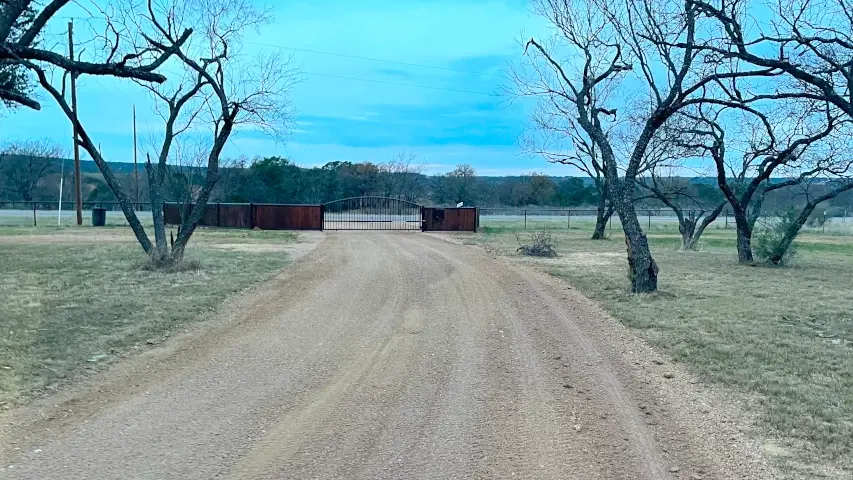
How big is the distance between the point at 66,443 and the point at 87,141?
499 inches

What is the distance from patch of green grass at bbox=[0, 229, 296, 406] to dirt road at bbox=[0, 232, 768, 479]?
64 cm

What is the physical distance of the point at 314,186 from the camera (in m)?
70.6

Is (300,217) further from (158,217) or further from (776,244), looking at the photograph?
(776,244)

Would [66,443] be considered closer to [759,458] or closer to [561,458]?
[561,458]

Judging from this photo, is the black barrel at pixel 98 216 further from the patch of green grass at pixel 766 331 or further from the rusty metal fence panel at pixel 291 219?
the patch of green grass at pixel 766 331

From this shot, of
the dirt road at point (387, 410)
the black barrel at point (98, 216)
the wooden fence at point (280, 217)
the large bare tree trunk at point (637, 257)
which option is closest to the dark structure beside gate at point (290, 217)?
the wooden fence at point (280, 217)

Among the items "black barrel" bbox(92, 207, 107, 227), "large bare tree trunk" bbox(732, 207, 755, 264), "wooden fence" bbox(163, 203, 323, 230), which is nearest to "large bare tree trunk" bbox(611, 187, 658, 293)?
"large bare tree trunk" bbox(732, 207, 755, 264)

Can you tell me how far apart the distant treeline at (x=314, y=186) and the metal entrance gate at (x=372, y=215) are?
15.8 metres

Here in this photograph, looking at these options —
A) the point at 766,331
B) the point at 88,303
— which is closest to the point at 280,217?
the point at 88,303

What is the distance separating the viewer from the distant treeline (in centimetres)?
6625

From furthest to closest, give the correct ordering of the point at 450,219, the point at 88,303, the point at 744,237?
the point at 450,219 → the point at 744,237 → the point at 88,303

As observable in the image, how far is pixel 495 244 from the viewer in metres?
27.5

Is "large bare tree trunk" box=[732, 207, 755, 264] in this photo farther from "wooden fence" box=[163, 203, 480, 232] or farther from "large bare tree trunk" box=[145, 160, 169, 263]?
"wooden fence" box=[163, 203, 480, 232]

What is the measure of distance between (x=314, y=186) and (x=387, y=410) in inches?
2597
